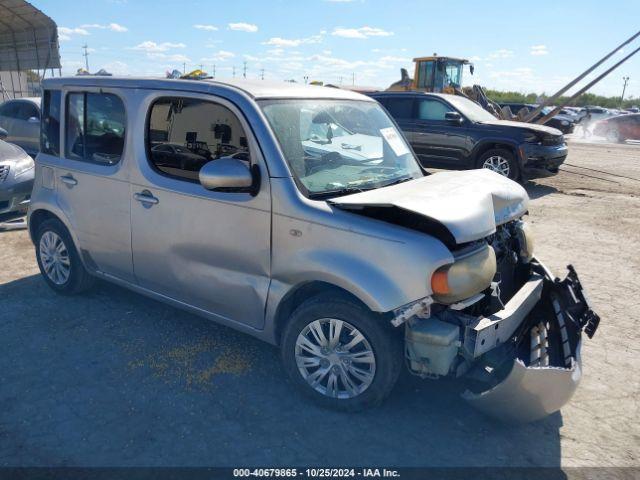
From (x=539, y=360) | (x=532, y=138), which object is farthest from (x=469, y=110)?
(x=539, y=360)

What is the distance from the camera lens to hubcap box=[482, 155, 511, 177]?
10.6m

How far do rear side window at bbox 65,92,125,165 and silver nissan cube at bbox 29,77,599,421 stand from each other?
2cm

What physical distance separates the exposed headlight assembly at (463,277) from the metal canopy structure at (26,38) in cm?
1668

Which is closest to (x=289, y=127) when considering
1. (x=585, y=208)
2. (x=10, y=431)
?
(x=10, y=431)

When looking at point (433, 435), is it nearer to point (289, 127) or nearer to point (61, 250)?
point (289, 127)

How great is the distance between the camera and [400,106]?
11.6m

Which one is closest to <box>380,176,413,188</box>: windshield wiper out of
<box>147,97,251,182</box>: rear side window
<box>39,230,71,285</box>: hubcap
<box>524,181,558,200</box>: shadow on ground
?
<box>147,97,251,182</box>: rear side window

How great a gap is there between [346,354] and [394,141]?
1.87 m

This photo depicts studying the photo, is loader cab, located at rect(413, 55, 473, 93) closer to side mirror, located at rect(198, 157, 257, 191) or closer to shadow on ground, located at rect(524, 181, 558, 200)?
shadow on ground, located at rect(524, 181, 558, 200)

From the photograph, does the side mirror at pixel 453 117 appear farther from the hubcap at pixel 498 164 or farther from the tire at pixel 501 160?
the hubcap at pixel 498 164

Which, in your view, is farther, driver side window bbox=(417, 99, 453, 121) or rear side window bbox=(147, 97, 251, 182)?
driver side window bbox=(417, 99, 453, 121)

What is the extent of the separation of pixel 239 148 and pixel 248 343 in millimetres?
1566

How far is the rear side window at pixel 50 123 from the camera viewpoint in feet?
14.8

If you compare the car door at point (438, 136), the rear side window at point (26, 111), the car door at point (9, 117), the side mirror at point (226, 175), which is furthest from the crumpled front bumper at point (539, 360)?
the car door at point (9, 117)
